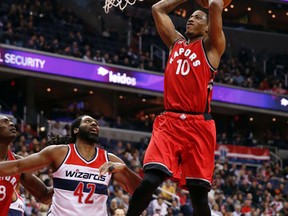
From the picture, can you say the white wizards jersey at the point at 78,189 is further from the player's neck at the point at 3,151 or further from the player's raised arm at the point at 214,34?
the player's raised arm at the point at 214,34

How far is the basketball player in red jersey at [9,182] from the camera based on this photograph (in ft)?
24.3

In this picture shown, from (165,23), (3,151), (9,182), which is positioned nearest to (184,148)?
(165,23)

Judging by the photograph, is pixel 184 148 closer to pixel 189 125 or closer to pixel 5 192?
pixel 189 125

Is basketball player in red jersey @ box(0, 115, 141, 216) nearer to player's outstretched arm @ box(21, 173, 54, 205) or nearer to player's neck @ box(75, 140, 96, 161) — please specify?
player's neck @ box(75, 140, 96, 161)

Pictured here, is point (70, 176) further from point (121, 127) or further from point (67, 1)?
point (67, 1)

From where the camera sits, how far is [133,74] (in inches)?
1148

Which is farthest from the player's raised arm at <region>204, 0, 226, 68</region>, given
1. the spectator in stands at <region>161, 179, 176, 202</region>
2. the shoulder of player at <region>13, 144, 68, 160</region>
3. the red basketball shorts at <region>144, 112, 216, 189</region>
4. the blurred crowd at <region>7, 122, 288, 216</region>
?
the spectator in stands at <region>161, 179, 176, 202</region>

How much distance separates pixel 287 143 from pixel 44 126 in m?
13.6

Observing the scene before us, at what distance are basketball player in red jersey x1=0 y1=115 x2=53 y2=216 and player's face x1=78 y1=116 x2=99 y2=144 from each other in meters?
0.93

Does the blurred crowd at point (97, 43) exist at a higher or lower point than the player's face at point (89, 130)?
higher

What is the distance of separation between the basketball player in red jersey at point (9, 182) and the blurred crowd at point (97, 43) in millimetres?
18548

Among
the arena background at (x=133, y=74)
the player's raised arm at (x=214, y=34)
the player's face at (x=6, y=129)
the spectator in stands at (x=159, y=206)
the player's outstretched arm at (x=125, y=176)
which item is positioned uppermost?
the arena background at (x=133, y=74)

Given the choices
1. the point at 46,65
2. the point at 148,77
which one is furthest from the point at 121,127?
the point at 46,65

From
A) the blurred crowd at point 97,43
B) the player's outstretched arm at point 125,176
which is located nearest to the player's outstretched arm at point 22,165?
the player's outstretched arm at point 125,176
